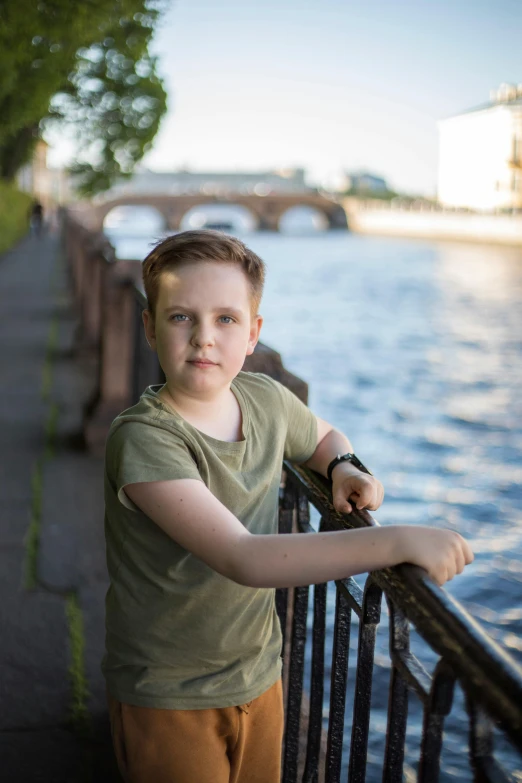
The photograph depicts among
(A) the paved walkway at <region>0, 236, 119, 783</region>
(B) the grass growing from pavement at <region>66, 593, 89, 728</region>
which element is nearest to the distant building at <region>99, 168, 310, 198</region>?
(A) the paved walkway at <region>0, 236, 119, 783</region>

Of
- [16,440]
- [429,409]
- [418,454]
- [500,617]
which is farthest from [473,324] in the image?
[16,440]

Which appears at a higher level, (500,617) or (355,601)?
(355,601)

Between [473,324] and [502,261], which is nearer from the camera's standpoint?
[473,324]

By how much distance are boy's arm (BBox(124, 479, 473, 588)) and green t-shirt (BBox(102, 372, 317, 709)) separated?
0.27 ft

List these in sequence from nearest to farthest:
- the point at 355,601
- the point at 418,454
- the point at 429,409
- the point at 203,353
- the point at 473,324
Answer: the point at 203,353 < the point at 355,601 < the point at 418,454 < the point at 429,409 < the point at 473,324

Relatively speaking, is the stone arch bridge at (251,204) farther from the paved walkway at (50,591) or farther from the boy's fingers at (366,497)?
the boy's fingers at (366,497)

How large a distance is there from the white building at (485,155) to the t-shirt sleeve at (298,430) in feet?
250

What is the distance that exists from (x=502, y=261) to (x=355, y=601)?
4591 centimetres

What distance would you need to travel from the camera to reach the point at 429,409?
14.8 meters

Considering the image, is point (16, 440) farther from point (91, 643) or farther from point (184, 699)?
point (184, 699)

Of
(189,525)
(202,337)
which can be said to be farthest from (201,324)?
(189,525)

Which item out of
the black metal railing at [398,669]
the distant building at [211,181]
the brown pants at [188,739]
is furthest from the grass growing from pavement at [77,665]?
the distant building at [211,181]

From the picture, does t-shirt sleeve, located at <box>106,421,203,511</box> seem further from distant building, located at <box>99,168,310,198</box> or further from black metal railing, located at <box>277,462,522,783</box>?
distant building, located at <box>99,168,310,198</box>

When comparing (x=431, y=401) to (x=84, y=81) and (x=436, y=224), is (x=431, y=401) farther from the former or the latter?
(x=436, y=224)
